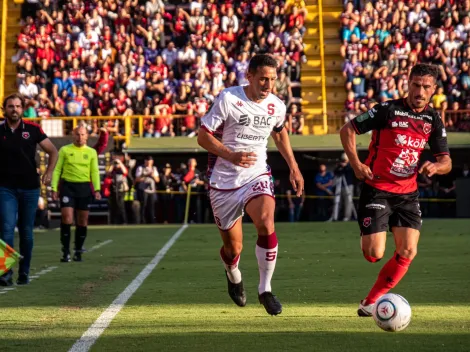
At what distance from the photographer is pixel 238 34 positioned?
3322cm

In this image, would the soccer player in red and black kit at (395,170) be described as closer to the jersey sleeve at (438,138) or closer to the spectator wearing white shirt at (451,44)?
the jersey sleeve at (438,138)

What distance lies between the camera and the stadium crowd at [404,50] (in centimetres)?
3134

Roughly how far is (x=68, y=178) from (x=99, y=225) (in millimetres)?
13836

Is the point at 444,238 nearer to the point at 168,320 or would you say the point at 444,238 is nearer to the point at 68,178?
the point at 68,178

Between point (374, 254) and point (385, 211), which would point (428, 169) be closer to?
point (385, 211)

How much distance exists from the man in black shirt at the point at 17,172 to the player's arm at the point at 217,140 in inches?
137

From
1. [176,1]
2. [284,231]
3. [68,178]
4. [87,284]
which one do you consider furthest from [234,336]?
[176,1]

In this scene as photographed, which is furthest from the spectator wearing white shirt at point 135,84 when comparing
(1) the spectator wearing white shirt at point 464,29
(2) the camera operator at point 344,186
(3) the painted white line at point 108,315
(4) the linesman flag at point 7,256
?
(4) the linesman flag at point 7,256

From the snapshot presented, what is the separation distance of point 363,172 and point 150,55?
24213 mm

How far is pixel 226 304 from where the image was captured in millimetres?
10117

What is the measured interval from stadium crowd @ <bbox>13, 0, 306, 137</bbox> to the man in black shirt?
728 inches

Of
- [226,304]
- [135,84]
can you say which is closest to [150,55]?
[135,84]

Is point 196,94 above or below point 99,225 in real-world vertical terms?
above

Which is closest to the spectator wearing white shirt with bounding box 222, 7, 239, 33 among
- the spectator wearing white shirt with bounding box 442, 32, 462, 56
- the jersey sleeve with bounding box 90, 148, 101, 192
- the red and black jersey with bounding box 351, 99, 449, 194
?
the spectator wearing white shirt with bounding box 442, 32, 462, 56
